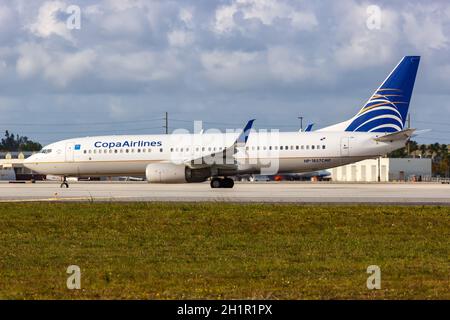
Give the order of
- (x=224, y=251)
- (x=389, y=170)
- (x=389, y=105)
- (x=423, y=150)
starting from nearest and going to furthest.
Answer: (x=224, y=251) → (x=389, y=105) → (x=389, y=170) → (x=423, y=150)

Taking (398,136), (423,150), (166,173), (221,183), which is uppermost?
(423,150)

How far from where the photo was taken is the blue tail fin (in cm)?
5403

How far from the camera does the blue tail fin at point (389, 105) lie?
5403 cm

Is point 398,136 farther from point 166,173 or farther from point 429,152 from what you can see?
point 429,152

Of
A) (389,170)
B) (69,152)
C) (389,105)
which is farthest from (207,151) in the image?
(389,170)

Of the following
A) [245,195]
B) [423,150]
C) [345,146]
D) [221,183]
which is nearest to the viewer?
[245,195]

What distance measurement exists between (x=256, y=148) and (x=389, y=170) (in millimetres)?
55909

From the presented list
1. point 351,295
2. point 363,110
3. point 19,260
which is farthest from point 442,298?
point 363,110

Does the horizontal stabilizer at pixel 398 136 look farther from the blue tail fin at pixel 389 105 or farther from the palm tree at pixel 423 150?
the palm tree at pixel 423 150

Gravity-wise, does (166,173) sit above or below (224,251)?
above

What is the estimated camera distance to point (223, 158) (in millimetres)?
52531

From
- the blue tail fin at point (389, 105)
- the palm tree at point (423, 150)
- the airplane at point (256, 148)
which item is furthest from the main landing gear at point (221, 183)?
the palm tree at point (423, 150)
